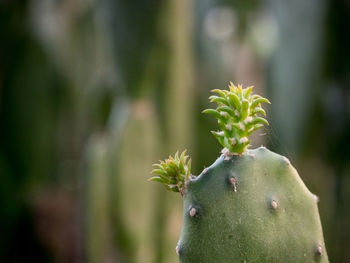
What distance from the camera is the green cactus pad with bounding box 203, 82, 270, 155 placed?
0.54m

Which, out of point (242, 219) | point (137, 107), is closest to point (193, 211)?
point (242, 219)

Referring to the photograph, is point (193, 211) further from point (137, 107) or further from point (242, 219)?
point (137, 107)

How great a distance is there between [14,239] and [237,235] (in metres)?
2.17

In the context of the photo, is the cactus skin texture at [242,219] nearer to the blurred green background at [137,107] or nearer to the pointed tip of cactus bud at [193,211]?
the pointed tip of cactus bud at [193,211]

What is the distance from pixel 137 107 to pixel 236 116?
3.69 feet

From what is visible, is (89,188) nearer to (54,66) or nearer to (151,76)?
(151,76)

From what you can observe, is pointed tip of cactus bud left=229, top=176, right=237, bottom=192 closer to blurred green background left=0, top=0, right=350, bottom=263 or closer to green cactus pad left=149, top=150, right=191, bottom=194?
green cactus pad left=149, top=150, right=191, bottom=194

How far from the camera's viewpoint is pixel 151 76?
1.66m

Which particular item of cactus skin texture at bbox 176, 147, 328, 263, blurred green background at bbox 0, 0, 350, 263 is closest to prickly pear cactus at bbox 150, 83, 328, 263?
cactus skin texture at bbox 176, 147, 328, 263

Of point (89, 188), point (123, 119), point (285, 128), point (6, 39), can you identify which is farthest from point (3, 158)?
point (285, 128)

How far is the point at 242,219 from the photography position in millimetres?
521

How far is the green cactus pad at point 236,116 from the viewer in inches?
21.1

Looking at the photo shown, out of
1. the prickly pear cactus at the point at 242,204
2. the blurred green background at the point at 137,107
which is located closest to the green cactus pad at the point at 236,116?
the prickly pear cactus at the point at 242,204

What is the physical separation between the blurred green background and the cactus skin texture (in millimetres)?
135
